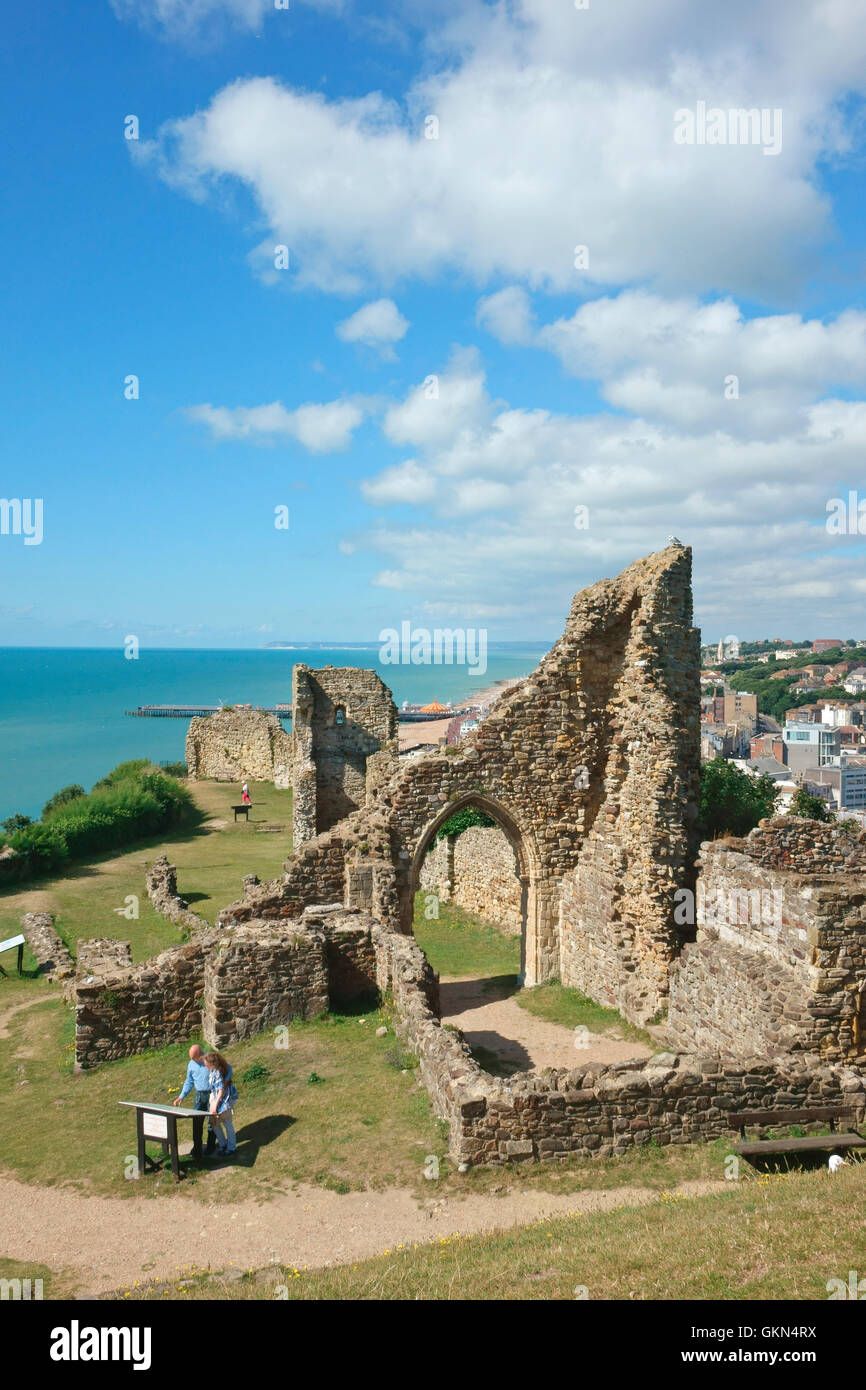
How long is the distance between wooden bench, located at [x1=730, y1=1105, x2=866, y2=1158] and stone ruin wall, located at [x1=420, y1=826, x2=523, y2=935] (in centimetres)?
1085

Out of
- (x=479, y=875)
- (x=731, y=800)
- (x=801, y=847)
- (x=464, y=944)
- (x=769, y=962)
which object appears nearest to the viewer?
(x=769, y=962)

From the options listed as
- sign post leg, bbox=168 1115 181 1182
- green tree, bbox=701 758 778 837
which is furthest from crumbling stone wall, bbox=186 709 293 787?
sign post leg, bbox=168 1115 181 1182

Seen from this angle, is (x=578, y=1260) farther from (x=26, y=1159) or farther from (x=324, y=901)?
(x=324, y=901)

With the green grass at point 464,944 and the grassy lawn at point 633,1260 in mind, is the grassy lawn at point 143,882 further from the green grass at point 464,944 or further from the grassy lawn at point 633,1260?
the grassy lawn at point 633,1260

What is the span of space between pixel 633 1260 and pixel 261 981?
7.55 m

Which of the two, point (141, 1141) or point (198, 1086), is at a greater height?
point (198, 1086)

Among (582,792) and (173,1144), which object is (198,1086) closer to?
(173,1144)

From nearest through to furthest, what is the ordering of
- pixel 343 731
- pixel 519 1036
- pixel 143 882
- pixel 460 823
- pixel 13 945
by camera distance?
pixel 519 1036 < pixel 13 945 < pixel 460 823 < pixel 143 882 < pixel 343 731

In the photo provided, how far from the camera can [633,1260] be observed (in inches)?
255

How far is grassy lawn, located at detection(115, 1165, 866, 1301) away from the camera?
6000 millimetres

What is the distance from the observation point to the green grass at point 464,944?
758 inches

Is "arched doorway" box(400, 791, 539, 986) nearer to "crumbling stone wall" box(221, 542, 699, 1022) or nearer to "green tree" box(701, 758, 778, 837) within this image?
A: "crumbling stone wall" box(221, 542, 699, 1022)

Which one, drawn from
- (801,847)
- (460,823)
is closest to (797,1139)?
(801,847)
